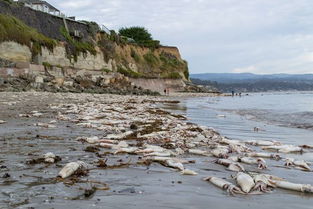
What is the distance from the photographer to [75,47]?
44656 millimetres

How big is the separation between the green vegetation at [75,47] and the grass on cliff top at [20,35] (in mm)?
4502

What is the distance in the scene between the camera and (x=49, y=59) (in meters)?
38.0

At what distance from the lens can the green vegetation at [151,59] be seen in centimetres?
7200

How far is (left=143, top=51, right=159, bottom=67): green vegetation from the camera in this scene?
7200cm

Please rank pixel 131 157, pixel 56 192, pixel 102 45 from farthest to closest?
pixel 102 45 < pixel 131 157 < pixel 56 192

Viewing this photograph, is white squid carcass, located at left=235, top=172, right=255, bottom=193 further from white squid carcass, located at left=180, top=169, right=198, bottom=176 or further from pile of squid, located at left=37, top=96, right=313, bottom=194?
white squid carcass, located at left=180, top=169, right=198, bottom=176

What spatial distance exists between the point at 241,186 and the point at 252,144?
390 centimetres

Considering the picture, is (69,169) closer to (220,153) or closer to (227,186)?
(227,186)

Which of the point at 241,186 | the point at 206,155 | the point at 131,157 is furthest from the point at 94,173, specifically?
the point at 206,155

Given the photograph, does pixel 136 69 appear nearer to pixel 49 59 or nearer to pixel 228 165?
pixel 49 59

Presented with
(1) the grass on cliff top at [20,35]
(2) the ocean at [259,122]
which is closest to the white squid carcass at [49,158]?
(2) the ocean at [259,122]

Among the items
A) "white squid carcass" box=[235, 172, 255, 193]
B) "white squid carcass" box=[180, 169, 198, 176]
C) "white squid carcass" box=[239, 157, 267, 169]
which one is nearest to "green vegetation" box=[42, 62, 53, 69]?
"white squid carcass" box=[239, 157, 267, 169]

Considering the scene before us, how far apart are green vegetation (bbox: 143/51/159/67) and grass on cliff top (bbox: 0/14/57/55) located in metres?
34.7

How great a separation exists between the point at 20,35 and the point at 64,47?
8567 mm
